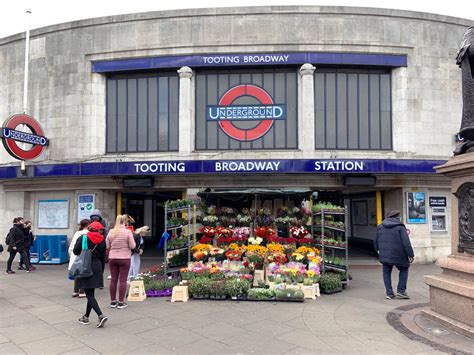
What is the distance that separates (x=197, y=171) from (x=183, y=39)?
16.1ft

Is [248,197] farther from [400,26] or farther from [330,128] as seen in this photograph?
[400,26]

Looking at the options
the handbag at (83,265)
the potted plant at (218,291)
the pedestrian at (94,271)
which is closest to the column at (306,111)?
the potted plant at (218,291)

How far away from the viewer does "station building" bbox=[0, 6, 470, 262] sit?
13141 millimetres

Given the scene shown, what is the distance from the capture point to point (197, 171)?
1229cm

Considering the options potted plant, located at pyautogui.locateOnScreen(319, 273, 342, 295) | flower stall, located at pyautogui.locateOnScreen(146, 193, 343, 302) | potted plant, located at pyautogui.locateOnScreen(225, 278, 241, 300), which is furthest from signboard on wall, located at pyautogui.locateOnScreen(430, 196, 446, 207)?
potted plant, located at pyautogui.locateOnScreen(225, 278, 241, 300)

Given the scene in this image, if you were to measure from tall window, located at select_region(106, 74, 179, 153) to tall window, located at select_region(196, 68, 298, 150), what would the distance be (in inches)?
40.8

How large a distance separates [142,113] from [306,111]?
598cm

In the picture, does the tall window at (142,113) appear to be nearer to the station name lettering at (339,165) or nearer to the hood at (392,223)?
the station name lettering at (339,165)

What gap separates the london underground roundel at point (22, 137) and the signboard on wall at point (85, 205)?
224 centimetres

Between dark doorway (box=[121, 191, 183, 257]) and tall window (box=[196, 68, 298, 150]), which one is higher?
tall window (box=[196, 68, 298, 150])

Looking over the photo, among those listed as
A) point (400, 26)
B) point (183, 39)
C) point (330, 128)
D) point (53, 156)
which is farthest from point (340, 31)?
point (53, 156)

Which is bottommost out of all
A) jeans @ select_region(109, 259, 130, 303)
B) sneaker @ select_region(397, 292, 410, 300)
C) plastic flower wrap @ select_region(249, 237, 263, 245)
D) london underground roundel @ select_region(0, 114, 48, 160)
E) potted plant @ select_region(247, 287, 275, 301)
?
sneaker @ select_region(397, 292, 410, 300)

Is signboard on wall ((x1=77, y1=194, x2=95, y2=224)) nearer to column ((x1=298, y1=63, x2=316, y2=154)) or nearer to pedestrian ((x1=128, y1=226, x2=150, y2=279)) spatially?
pedestrian ((x1=128, y1=226, x2=150, y2=279))

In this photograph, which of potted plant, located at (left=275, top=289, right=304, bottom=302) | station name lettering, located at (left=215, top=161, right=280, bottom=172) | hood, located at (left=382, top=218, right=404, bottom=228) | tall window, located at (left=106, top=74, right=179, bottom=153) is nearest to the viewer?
potted plant, located at (left=275, top=289, right=304, bottom=302)
